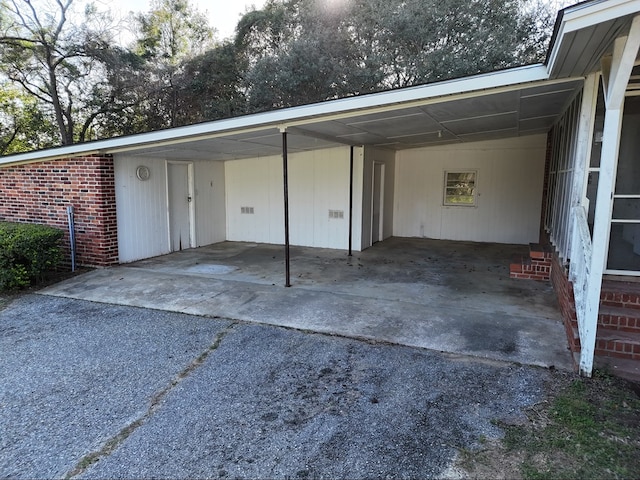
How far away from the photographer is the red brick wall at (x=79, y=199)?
23.0 feet

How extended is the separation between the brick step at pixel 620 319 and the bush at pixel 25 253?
711 centimetres

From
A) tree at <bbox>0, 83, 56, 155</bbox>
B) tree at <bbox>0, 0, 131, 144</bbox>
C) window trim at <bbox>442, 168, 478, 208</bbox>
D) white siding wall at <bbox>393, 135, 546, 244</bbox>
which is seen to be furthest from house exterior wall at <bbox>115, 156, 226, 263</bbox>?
tree at <bbox>0, 83, 56, 155</bbox>

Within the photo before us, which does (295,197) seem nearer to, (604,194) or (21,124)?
(604,194)

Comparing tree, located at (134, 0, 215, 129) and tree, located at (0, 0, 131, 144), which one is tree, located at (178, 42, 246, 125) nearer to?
tree, located at (134, 0, 215, 129)

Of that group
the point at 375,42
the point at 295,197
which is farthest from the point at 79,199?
the point at 375,42

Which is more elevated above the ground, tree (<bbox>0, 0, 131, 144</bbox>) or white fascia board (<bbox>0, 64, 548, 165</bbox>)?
tree (<bbox>0, 0, 131, 144</bbox>)

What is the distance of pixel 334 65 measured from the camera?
1392cm

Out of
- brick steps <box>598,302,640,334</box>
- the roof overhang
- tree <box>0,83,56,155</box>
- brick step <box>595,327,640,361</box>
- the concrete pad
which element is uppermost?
tree <box>0,83,56,155</box>

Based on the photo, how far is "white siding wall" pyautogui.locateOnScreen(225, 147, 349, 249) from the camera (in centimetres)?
904

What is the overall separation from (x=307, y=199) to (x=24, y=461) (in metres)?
7.59

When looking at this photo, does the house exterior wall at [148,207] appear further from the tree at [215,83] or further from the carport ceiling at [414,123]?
the tree at [215,83]

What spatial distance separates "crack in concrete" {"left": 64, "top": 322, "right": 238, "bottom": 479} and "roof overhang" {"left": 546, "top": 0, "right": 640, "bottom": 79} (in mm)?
3878

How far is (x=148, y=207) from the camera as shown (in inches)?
313

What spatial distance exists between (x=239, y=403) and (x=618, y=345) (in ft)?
10.1
